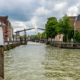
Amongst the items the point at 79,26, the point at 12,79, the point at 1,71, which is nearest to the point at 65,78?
the point at 12,79

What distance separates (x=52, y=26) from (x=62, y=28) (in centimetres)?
1708

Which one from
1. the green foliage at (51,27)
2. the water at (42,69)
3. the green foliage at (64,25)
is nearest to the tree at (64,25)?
the green foliage at (64,25)

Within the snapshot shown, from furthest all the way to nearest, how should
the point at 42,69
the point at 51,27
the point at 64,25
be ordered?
the point at 51,27 → the point at 64,25 → the point at 42,69

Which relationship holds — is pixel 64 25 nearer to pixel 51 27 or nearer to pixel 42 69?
pixel 51 27

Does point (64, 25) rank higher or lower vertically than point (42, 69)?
higher

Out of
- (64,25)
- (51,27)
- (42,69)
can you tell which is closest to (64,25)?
(64,25)

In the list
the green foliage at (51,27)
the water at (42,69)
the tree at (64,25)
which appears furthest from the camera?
the green foliage at (51,27)

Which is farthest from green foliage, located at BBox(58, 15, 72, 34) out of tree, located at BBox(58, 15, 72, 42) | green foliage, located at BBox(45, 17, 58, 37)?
green foliage, located at BBox(45, 17, 58, 37)

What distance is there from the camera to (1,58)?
657 centimetres

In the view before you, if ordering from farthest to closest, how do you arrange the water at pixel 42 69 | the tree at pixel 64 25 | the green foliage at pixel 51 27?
the green foliage at pixel 51 27 → the tree at pixel 64 25 → the water at pixel 42 69

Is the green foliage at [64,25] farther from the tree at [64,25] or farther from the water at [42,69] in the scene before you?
the water at [42,69]

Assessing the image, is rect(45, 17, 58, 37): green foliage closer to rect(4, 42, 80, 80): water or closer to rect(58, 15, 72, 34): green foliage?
rect(58, 15, 72, 34): green foliage

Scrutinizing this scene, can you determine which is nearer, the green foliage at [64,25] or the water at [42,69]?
the water at [42,69]

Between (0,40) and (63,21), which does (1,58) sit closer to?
(0,40)
